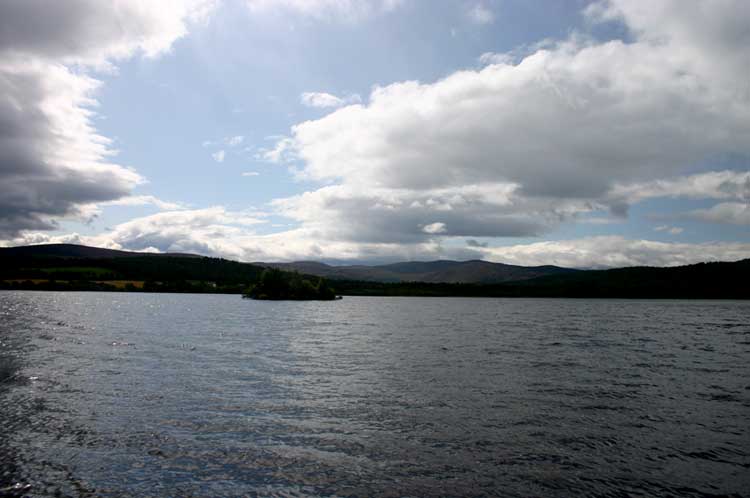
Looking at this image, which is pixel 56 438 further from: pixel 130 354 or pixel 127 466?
pixel 130 354

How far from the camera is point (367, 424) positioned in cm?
2747

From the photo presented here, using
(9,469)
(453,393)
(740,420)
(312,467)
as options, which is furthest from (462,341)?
(9,469)

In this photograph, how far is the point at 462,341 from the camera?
2857 inches

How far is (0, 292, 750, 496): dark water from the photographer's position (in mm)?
19609

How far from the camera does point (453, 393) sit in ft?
118

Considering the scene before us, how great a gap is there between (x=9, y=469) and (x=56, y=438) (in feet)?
14.1

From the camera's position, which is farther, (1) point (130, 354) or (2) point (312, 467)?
(1) point (130, 354)

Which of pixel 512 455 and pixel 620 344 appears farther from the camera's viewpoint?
pixel 620 344

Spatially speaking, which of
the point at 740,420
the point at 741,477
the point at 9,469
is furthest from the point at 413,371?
the point at 9,469

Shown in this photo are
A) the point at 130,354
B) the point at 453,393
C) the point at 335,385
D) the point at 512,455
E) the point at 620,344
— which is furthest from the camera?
the point at 620,344

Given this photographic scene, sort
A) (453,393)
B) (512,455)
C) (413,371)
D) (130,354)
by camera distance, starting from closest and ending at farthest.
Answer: (512,455) < (453,393) < (413,371) < (130,354)

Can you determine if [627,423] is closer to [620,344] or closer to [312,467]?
[312,467]

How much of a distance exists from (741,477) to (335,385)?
26.2 meters

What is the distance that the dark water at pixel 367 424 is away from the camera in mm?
19609
